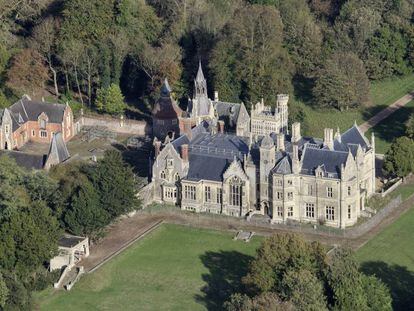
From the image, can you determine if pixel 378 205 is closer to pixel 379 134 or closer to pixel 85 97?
pixel 379 134

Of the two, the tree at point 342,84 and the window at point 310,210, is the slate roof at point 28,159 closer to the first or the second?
the window at point 310,210

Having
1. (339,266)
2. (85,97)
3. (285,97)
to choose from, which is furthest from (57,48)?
(339,266)

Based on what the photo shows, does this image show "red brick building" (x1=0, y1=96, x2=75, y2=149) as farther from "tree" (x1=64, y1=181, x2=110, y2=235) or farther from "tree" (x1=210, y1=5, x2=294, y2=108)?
"tree" (x1=64, y1=181, x2=110, y2=235)

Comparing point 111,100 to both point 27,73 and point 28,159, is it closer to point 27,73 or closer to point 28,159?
point 27,73

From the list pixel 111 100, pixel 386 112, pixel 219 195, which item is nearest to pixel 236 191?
pixel 219 195

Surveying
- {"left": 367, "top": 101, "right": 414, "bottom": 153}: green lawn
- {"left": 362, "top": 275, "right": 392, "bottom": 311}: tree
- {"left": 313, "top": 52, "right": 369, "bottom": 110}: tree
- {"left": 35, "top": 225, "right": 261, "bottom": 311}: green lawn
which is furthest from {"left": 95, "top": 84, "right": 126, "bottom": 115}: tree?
{"left": 362, "top": 275, "right": 392, "bottom": 311}: tree

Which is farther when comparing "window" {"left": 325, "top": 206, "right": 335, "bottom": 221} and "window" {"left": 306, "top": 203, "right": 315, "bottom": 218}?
"window" {"left": 306, "top": 203, "right": 315, "bottom": 218}
